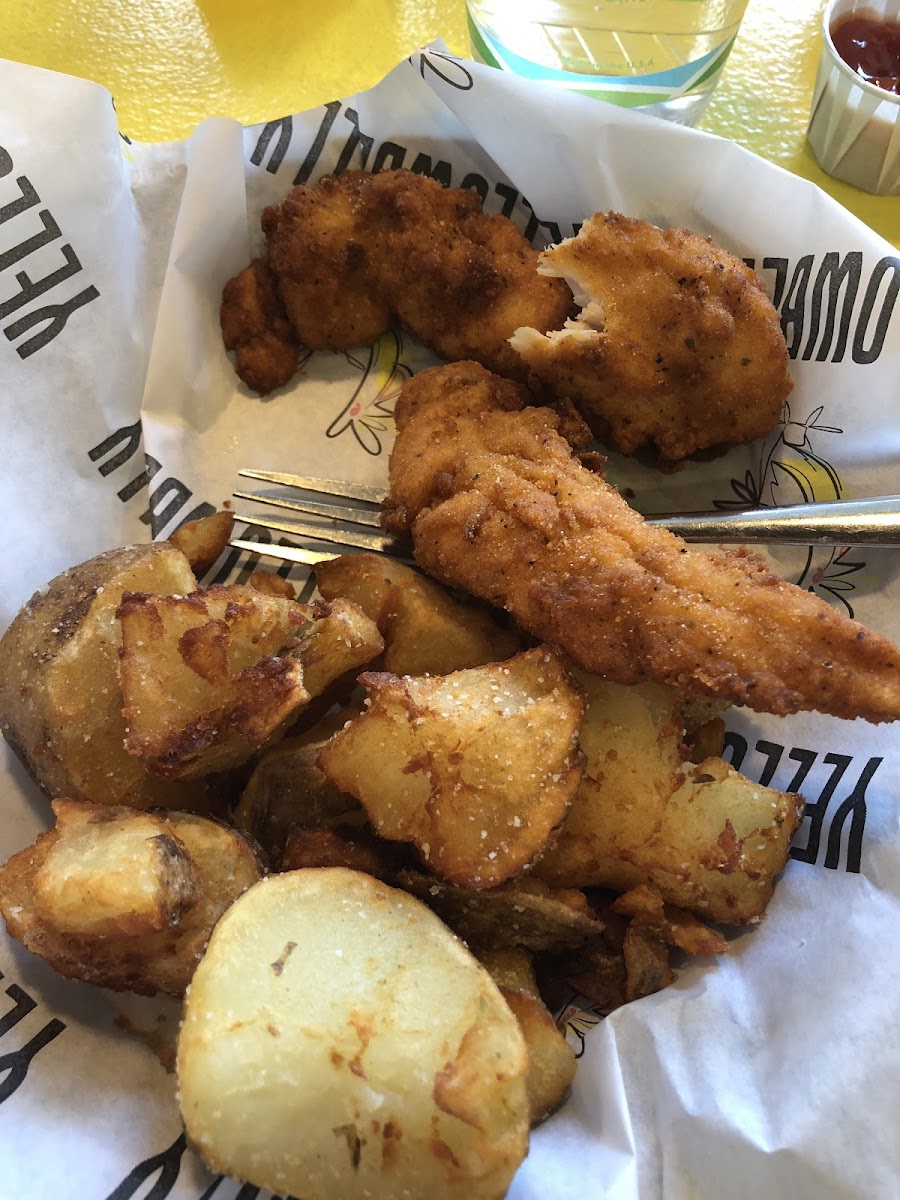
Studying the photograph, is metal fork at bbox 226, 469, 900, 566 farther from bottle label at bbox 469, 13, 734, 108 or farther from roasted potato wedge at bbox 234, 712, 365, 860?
bottle label at bbox 469, 13, 734, 108

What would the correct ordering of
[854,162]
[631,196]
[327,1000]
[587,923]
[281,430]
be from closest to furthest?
[327,1000]
[587,923]
[631,196]
[281,430]
[854,162]

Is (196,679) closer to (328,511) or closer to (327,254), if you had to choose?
(328,511)

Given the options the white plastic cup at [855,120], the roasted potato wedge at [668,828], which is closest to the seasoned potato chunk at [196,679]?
the roasted potato wedge at [668,828]

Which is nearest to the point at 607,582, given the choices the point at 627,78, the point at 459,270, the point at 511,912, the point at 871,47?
the point at 511,912

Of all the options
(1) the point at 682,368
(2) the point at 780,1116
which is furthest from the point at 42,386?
(2) the point at 780,1116

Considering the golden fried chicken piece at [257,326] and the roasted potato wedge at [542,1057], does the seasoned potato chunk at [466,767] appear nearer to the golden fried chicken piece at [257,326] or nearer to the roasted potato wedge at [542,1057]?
the roasted potato wedge at [542,1057]

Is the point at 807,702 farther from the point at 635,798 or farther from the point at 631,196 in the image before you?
the point at 631,196
